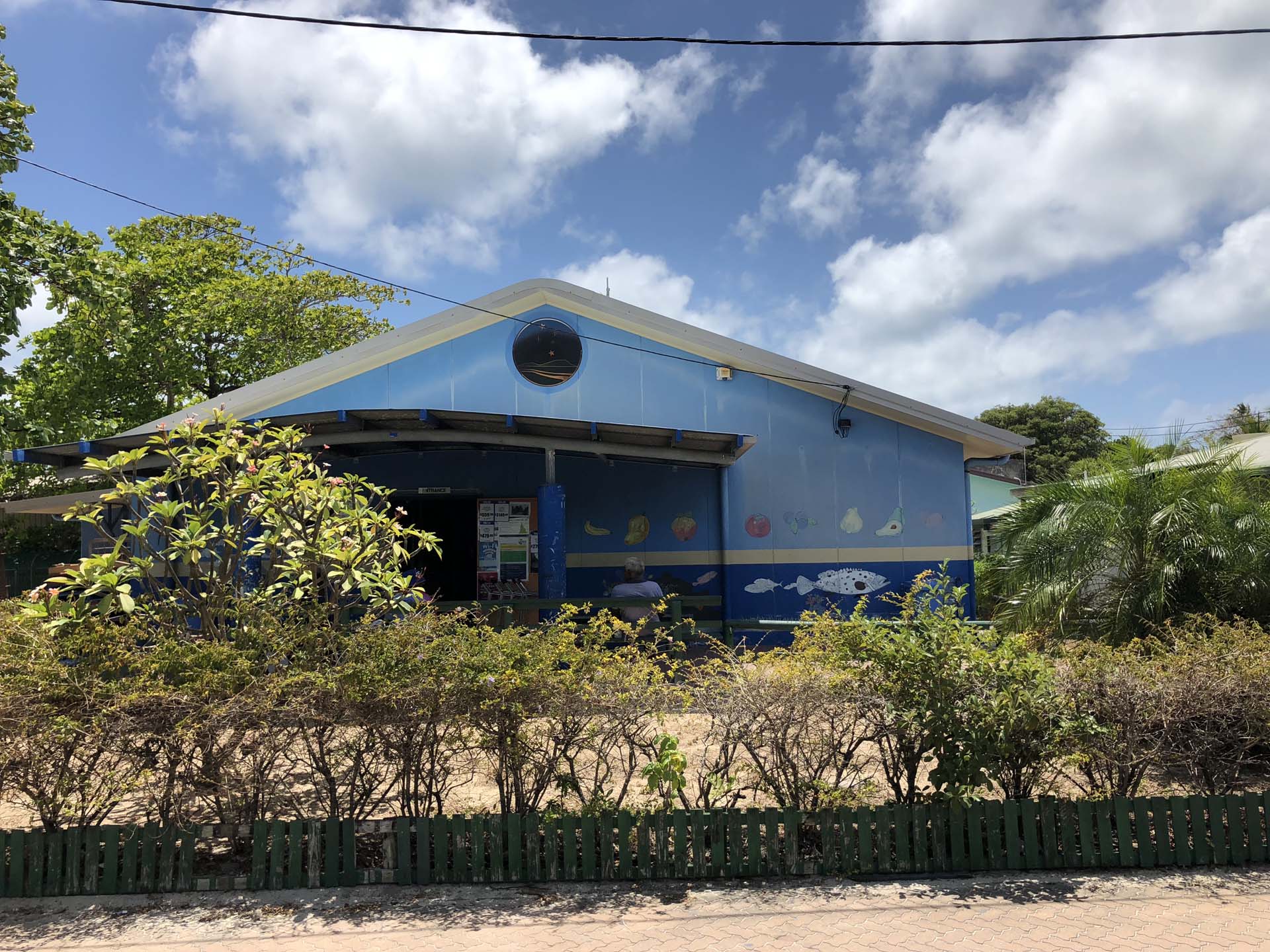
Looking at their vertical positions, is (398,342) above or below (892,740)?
above

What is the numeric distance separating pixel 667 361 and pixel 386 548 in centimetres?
711

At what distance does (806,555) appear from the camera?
13.1 m

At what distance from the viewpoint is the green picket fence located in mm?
5238

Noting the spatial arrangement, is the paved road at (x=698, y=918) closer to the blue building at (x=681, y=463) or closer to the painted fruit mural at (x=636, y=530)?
the blue building at (x=681, y=463)

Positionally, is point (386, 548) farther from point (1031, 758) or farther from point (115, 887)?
point (1031, 758)

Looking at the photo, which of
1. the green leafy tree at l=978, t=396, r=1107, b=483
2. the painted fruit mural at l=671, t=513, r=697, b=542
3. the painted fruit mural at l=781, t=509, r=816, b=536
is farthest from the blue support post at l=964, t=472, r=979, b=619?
the green leafy tree at l=978, t=396, r=1107, b=483

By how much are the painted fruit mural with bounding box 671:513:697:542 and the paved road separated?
8.15 meters

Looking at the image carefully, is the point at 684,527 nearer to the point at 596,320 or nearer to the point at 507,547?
the point at 507,547

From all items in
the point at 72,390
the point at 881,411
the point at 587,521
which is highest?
the point at 72,390

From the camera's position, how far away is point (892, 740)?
18.6ft

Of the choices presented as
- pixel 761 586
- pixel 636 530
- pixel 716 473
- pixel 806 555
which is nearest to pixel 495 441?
pixel 636 530

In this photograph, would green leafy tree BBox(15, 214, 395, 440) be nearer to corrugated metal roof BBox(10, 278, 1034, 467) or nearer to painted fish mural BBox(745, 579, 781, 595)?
corrugated metal roof BBox(10, 278, 1034, 467)

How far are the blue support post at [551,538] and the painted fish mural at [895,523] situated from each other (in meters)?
5.00

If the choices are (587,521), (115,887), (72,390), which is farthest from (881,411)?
(72,390)
